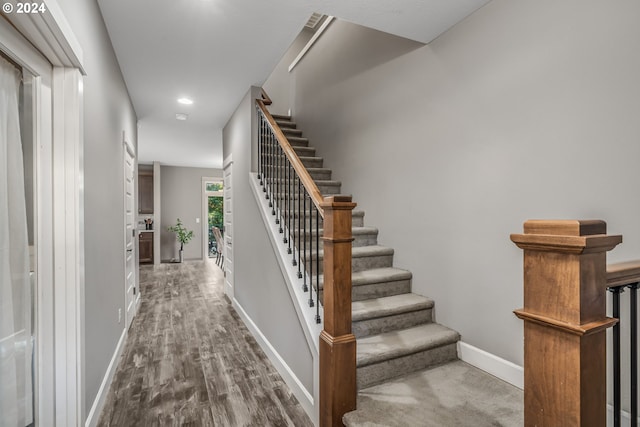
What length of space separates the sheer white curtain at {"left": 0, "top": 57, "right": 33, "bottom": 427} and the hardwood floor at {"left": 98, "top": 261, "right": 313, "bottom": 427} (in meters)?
0.91

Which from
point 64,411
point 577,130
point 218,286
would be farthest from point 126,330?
point 577,130

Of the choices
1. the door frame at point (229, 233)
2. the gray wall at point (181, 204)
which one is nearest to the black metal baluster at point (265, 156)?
the door frame at point (229, 233)

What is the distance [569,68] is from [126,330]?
410cm

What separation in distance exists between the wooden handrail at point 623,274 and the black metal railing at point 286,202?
60.1 inches

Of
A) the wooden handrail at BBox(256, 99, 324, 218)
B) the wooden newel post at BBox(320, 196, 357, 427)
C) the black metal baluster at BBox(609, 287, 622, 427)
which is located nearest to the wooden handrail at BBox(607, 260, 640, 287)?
the black metal baluster at BBox(609, 287, 622, 427)

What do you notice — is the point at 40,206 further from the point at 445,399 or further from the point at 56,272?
the point at 445,399

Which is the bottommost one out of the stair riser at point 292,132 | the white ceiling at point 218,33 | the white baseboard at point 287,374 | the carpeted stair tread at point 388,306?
the white baseboard at point 287,374

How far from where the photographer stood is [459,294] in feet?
7.38

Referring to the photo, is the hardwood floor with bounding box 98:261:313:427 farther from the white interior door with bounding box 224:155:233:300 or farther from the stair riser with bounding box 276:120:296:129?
the stair riser with bounding box 276:120:296:129

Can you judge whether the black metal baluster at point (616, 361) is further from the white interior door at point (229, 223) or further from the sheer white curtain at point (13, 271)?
the white interior door at point (229, 223)

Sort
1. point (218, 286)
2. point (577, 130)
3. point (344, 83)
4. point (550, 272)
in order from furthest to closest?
point (218, 286), point (344, 83), point (577, 130), point (550, 272)

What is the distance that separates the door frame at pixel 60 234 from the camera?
1453 millimetres

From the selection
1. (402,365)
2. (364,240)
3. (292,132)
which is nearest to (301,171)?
(364,240)

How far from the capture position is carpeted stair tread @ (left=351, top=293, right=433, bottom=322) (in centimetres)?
221
